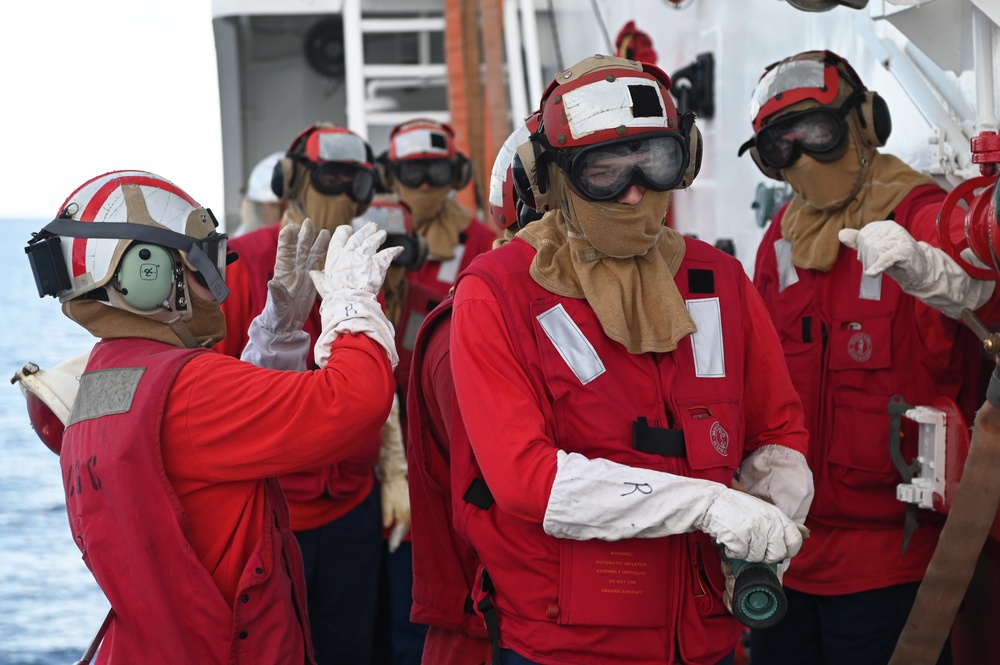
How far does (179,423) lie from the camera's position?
2137mm

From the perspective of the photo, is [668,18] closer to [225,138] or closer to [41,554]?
[225,138]

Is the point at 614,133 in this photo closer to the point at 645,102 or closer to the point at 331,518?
the point at 645,102

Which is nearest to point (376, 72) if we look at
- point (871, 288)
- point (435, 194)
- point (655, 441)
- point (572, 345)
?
point (435, 194)

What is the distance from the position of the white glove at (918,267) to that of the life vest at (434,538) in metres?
1.00

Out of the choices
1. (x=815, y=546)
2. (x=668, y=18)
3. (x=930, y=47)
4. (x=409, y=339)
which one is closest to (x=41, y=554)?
(x=409, y=339)

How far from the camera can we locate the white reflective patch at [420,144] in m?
5.29

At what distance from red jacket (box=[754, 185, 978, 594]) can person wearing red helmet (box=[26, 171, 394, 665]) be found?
4.50ft

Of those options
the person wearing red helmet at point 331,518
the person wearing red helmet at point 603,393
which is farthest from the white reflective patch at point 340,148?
the person wearing red helmet at point 603,393

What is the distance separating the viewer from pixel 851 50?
3.78 metres

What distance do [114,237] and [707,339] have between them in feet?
3.94

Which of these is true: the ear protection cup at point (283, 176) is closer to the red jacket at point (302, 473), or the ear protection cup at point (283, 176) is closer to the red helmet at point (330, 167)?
the red helmet at point (330, 167)

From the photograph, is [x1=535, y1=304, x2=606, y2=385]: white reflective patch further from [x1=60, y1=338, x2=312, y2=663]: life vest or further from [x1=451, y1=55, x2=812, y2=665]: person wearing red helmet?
[x1=60, y1=338, x2=312, y2=663]: life vest

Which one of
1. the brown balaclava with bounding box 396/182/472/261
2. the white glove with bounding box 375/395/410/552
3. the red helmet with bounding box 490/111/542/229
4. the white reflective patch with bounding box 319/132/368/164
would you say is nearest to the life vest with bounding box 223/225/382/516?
the white glove with bounding box 375/395/410/552

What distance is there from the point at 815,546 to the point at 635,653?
3.71 feet
